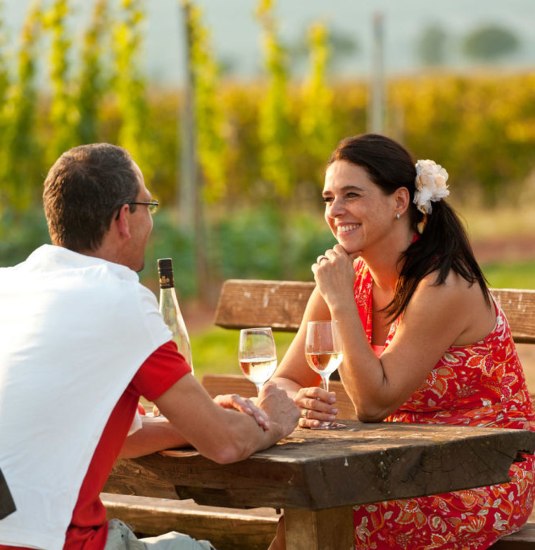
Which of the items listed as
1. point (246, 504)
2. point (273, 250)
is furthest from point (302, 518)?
point (273, 250)

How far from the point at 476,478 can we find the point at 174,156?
1926cm

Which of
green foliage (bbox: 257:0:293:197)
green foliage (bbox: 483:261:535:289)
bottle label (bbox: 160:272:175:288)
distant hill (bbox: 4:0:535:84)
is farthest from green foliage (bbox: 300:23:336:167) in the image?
distant hill (bbox: 4:0:535:84)

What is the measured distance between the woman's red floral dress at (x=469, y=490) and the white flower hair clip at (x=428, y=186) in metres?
0.35

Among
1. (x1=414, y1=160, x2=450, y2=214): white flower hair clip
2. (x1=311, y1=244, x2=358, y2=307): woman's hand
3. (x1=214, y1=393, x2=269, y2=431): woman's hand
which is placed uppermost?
(x1=414, y1=160, x2=450, y2=214): white flower hair clip

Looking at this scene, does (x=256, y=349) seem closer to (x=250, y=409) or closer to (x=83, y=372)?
(x=250, y=409)

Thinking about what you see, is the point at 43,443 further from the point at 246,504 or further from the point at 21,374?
the point at 246,504

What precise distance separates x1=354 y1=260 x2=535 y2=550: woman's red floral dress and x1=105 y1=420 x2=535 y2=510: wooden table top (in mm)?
354

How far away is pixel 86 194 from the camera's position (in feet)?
10.7

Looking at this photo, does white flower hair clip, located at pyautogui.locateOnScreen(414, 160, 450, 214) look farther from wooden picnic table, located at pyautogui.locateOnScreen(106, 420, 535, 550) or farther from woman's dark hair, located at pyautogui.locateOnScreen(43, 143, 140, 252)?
woman's dark hair, located at pyautogui.locateOnScreen(43, 143, 140, 252)

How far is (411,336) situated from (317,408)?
1.35ft

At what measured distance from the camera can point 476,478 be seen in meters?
3.36

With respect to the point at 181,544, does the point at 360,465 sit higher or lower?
higher

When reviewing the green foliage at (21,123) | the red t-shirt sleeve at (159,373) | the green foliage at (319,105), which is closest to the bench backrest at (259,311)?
the red t-shirt sleeve at (159,373)

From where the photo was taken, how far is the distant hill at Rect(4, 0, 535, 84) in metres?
46.9
